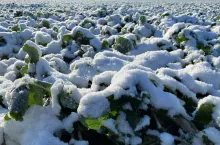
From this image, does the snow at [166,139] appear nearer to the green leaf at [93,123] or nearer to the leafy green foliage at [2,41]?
the green leaf at [93,123]

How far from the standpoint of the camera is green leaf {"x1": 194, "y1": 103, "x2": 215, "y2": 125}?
2.15 m

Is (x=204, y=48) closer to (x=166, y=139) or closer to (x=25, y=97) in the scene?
(x=166, y=139)

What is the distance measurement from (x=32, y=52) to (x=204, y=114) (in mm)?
1598

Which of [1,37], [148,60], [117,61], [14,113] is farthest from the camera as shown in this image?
[1,37]

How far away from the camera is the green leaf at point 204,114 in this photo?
7.07 ft

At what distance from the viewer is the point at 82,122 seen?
1883mm

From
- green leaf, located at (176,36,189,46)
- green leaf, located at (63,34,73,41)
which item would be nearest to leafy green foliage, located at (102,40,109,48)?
green leaf, located at (63,34,73,41)

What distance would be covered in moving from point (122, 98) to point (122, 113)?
10 centimetres

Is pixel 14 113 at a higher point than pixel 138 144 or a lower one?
higher

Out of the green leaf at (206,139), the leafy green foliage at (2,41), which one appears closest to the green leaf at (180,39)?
the green leaf at (206,139)

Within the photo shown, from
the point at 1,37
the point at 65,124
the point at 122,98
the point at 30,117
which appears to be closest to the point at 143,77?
the point at 122,98

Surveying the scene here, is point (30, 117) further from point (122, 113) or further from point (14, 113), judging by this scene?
point (122, 113)

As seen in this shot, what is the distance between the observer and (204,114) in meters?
2.18

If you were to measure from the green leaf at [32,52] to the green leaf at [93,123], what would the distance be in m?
1.15
